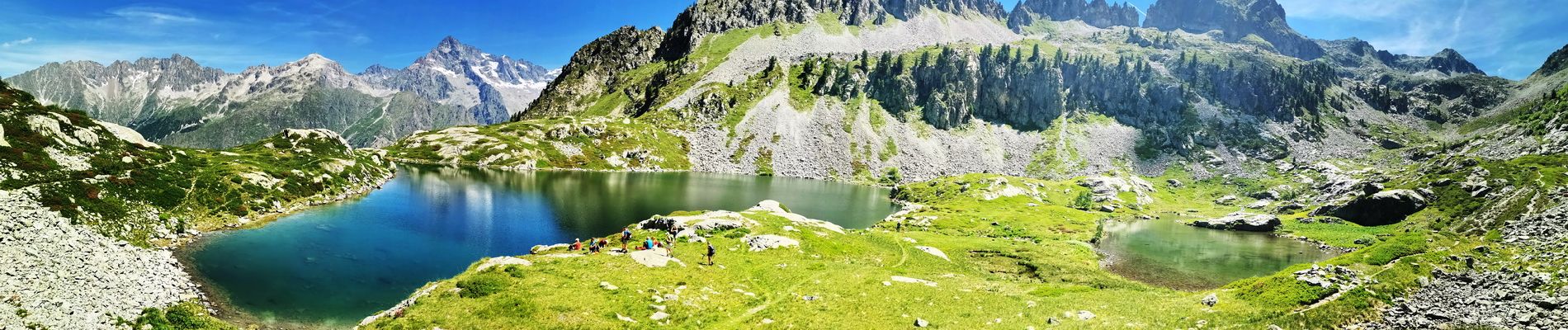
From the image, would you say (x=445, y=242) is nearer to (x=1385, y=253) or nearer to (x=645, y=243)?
(x=645, y=243)

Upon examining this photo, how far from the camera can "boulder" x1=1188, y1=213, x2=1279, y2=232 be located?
4560 inches

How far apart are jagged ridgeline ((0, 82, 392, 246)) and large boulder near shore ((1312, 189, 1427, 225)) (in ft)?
557

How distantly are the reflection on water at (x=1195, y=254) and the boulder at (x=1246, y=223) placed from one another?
10.1ft

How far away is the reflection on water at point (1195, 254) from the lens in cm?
6738

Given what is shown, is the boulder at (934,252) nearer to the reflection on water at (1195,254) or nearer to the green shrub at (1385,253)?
the reflection on water at (1195,254)

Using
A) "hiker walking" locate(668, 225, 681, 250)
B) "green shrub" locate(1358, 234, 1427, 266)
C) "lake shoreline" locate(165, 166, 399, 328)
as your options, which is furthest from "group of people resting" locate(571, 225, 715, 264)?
"green shrub" locate(1358, 234, 1427, 266)

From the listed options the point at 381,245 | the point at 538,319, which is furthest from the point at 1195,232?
the point at 381,245

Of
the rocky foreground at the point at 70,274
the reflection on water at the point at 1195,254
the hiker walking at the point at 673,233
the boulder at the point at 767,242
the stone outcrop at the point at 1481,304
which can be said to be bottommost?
the reflection on water at the point at 1195,254

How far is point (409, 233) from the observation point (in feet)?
248

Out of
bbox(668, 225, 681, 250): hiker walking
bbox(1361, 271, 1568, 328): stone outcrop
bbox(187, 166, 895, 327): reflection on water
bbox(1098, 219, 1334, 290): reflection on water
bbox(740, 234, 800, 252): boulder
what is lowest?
bbox(187, 166, 895, 327): reflection on water

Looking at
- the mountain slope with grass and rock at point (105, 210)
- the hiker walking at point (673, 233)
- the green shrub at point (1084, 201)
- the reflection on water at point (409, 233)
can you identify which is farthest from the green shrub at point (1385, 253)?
the green shrub at point (1084, 201)

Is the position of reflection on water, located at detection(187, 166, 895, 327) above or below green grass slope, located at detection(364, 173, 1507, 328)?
below

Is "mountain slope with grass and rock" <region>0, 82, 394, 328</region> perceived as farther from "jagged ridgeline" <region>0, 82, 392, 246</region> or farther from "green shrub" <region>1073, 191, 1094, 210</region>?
"green shrub" <region>1073, 191, 1094, 210</region>

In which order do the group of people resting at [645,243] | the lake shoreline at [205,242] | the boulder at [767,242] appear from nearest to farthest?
the lake shoreline at [205,242], the group of people resting at [645,243], the boulder at [767,242]
